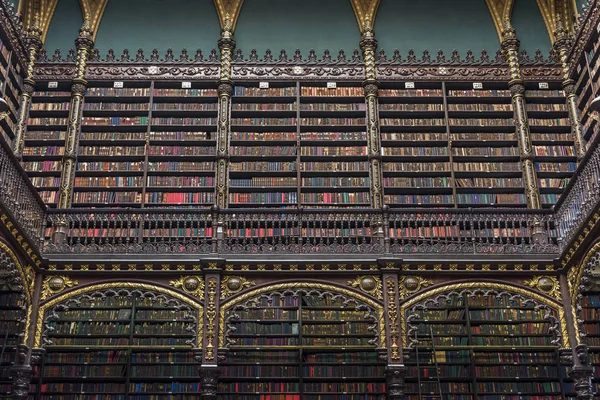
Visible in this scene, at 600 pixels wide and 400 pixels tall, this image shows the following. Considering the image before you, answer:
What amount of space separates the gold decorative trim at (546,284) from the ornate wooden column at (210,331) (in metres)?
3.26

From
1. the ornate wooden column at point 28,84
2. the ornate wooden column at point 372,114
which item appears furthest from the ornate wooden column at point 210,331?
the ornate wooden column at point 28,84

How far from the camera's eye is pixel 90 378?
27.5ft

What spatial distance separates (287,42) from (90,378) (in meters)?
5.26

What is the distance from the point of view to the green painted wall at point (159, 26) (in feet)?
35.7

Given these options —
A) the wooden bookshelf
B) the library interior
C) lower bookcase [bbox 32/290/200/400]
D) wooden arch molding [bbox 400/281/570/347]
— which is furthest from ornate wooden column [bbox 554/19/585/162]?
the wooden bookshelf

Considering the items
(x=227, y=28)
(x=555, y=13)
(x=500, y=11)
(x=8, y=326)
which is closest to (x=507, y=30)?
(x=500, y=11)

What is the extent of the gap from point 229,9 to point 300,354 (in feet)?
16.8

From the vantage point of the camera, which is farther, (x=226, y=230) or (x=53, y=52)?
(x=53, y=52)

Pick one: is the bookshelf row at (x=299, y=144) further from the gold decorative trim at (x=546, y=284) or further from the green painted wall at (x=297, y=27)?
the gold decorative trim at (x=546, y=284)

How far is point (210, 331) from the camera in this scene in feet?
26.5

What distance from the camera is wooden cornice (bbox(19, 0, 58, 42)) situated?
10766 mm

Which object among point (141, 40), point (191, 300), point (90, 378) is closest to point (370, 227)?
point (191, 300)

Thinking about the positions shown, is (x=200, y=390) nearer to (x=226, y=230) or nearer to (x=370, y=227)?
(x=226, y=230)

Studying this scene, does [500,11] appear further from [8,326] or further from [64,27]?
[8,326]
